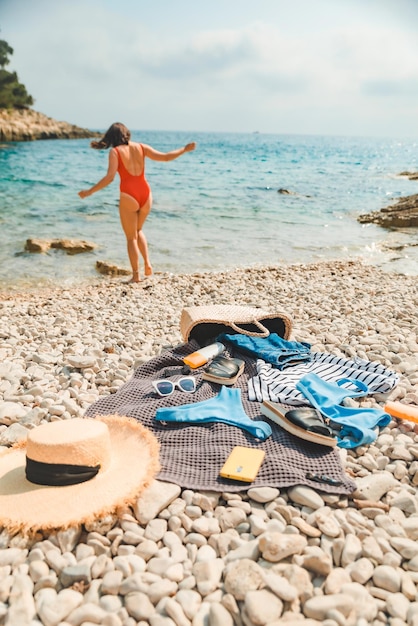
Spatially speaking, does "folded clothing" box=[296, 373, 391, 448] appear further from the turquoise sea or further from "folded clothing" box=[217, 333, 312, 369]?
the turquoise sea

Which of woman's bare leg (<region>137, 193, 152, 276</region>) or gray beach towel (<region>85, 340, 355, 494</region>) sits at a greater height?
woman's bare leg (<region>137, 193, 152, 276</region>)

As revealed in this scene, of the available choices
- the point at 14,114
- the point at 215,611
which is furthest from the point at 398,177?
the point at 14,114

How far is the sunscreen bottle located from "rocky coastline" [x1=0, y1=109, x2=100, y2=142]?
55.0 metres

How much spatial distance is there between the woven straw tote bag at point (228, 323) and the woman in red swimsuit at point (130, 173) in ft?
9.35

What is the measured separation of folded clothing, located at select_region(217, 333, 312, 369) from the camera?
389cm

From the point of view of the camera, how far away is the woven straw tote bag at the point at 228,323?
4.23 meters

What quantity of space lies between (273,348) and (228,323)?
465mm

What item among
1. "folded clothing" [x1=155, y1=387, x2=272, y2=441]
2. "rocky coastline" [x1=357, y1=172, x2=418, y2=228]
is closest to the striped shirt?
"folded clothing" [x1=155, y1=387, x2=272, y2=441]

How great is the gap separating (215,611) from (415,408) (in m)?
1.94

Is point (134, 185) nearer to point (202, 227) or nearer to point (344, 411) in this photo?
point (344, 411)

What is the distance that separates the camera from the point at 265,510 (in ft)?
7.55

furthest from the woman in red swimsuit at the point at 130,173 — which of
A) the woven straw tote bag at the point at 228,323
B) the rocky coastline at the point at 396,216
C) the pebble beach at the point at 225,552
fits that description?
the rocky coastline at the point at 396,216

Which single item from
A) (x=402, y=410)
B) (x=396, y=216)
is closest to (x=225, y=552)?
(x=402, y=410)

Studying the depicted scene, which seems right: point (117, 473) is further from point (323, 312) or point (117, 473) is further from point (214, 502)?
point (323, 312)
